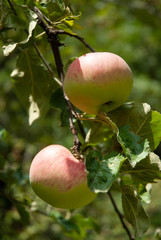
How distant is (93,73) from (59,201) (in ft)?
0.90

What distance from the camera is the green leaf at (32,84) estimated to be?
1003mm

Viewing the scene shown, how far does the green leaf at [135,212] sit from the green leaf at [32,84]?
36 centimetres

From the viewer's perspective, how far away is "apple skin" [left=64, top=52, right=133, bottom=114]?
2.26 feet

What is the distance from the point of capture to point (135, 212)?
77cm

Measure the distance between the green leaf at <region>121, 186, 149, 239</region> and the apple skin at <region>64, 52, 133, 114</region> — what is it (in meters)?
0.24

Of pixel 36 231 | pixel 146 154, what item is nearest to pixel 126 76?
pixel 146 154

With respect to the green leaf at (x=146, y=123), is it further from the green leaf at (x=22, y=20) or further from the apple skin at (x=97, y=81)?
the green leaf at (x=22, y=20)

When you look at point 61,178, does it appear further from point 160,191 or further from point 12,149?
point 160,191

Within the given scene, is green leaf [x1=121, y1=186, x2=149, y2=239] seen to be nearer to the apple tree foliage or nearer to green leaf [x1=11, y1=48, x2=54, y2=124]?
the apple tree foliage

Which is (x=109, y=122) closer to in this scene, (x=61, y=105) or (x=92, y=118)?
(x=92, y=118)

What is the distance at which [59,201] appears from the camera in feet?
2.26

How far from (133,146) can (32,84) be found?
0.47 metres

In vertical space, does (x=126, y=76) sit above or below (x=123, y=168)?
above

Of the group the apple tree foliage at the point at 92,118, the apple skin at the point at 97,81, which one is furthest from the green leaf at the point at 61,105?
the apple skin at the point at 97,81
